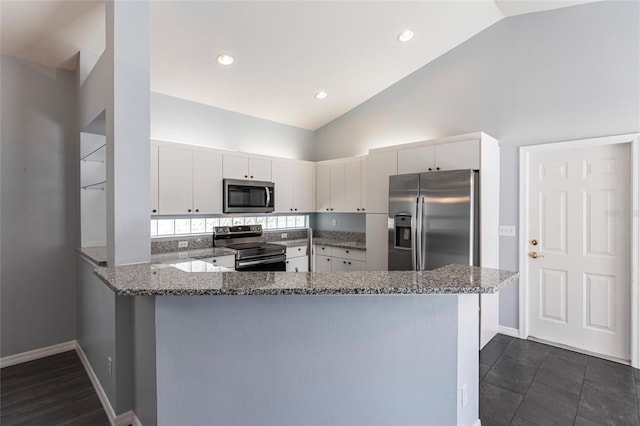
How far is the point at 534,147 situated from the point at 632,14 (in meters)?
1.36

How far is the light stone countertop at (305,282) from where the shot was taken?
1.36 metres

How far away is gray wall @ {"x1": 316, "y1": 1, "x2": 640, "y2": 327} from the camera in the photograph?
9.78ft

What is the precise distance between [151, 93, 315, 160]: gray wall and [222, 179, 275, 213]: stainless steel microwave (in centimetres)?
68

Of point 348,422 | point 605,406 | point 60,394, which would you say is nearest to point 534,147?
point 605,406

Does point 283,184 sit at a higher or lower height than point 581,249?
higher

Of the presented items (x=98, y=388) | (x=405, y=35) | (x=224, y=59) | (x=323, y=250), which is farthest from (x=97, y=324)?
(x=405, y=35)

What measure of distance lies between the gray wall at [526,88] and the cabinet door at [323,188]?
1160 millimetres

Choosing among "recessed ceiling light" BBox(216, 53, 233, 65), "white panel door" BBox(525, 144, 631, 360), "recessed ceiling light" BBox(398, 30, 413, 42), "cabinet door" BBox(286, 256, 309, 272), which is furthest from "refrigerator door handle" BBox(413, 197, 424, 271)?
"recessed ceiling light" BBox(216, 53, 233, 65)

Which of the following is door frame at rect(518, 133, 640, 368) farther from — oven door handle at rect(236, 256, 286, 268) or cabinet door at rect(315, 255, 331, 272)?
oven door handle at rect(236, 256, 286, 268)

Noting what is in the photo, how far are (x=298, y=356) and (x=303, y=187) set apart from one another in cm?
369

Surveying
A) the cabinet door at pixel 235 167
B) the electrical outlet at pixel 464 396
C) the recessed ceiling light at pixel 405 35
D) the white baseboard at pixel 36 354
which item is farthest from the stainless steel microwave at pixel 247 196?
the electrical outlet at pixel 464 396

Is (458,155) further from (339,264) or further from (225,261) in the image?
(225,261)

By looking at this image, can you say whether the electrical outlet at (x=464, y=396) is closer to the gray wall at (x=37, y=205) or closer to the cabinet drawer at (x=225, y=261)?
the cabinet drawer at (x=225, y=261)

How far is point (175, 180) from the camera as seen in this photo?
12.0 ft
